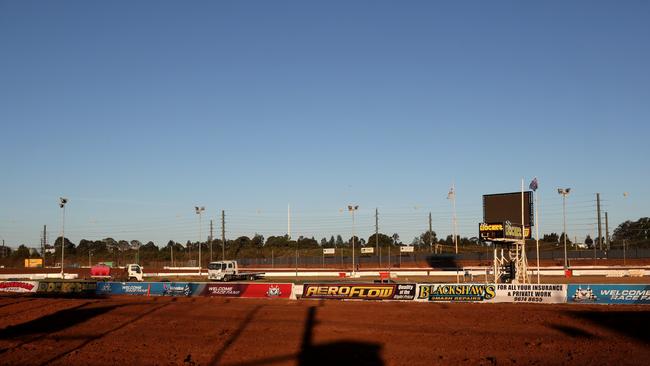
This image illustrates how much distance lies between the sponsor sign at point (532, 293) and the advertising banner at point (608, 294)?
1.80 feet

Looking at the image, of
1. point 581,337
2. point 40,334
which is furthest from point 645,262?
point 40,334

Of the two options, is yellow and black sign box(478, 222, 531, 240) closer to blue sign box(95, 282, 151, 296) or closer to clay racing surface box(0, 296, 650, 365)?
clay racing surface box(0, 296, 650, 365)

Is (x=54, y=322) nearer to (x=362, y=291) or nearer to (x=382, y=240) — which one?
(x=362, y=291)

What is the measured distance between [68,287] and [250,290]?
17.9 meters

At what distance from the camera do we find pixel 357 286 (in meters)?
38.4

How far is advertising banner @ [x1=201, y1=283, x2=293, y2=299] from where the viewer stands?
4100cm

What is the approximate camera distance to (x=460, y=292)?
35.8 m

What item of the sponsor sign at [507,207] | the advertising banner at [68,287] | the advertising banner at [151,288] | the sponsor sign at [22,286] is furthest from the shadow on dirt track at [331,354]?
the sponsor sign at [22,286]

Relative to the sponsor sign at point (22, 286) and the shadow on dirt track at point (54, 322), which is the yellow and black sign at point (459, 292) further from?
the sponsor sign at point (22, 286)

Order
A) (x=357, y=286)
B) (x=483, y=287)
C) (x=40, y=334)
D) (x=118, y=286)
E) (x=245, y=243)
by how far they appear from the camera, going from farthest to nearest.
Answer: (x=245, y=243) → (x=118, y=286) → (x=357, y=286) → (x=483, y=287) → (x=40, y=334)

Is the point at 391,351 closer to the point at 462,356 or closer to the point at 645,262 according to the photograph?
the point at 462,356

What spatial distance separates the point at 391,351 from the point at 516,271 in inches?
1019

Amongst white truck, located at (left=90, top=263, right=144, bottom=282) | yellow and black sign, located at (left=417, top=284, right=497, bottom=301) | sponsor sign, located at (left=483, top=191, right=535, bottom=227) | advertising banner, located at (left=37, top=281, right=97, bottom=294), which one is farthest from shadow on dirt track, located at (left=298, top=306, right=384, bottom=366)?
white truck, located at (left=90, top=263, right=144, bottom=282)

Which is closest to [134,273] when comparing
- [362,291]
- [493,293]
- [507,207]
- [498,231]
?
[362,291]
